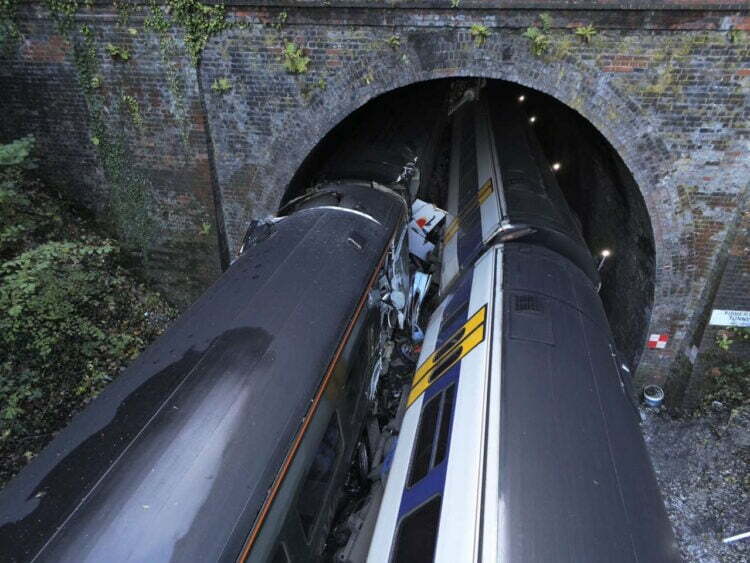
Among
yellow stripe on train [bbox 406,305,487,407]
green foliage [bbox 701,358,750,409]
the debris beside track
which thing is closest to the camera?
yellow stripe on train [bbox 406,305,487,407]

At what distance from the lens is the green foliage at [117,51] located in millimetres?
5914

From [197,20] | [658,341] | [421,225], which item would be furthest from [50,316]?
[658,341]

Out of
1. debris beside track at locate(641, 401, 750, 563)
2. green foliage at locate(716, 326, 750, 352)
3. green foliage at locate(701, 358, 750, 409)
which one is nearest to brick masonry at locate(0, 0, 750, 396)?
green foliage at locate(716, 326, 750, 352)

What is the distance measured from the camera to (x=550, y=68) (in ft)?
17.4

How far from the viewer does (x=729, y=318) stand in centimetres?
614

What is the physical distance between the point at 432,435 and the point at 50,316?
4620 mm

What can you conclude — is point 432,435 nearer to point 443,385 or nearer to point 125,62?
point 443,385

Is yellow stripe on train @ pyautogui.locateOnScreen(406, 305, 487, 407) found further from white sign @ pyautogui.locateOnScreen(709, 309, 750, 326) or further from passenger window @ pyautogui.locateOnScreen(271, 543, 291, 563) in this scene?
white sign @ pyautogui.locateOnScreen(709, 309, 750, 326)

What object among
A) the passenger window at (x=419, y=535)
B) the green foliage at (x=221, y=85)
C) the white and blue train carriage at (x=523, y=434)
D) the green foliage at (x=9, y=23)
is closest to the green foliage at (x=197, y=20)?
the green foliage at (x=221, y=85)

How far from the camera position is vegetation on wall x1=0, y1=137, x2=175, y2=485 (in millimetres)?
5031

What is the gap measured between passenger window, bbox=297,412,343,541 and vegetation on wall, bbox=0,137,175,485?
10.6ft

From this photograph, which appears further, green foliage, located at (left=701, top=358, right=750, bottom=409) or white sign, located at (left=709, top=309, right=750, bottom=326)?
green foliage, located at (left=701, top=358, right=750, bottom=409)

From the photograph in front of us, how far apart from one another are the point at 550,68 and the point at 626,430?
13.1ft

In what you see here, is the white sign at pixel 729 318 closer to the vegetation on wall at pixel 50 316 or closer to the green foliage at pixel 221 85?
the green foliage at pixel 221 85
